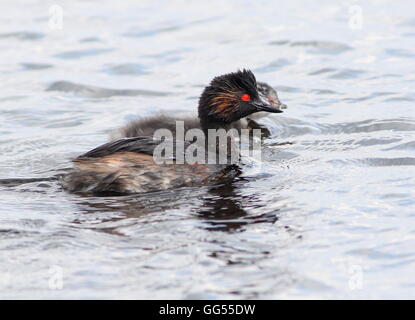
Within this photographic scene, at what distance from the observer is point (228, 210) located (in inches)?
260

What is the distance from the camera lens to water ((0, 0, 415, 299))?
529 cm

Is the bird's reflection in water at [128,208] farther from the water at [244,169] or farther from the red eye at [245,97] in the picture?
the red eye at [245,97]

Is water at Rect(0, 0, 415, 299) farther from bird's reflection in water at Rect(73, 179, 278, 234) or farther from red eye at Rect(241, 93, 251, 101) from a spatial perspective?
red eye at Rect(241, 93, 251, 101)

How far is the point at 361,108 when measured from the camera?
10211 millimetres

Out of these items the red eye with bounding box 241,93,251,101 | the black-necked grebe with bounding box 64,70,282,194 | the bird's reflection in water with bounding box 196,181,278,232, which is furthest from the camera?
the red eye with bounding box 241,93,251,101

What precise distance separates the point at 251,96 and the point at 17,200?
2.76m

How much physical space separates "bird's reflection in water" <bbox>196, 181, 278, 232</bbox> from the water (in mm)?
18

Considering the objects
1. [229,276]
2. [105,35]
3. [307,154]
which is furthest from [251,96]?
[105,35]

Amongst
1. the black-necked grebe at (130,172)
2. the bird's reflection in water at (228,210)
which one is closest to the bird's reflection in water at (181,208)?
the bird's reflection in water at (228,210)

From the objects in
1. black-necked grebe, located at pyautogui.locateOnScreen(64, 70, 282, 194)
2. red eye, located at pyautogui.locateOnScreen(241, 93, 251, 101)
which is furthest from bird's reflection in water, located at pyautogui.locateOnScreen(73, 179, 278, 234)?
red eye, located at pyautogui.locateOnScreen(241, 93, 251, 101)

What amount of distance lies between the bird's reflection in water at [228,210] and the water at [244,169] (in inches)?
0.7

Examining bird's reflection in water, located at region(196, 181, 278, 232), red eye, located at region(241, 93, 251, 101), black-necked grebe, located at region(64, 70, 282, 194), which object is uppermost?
red eye, located at region(241, 93, 251, 101)

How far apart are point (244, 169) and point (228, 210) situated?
1357mm

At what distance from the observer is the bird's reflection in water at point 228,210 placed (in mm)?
6199
